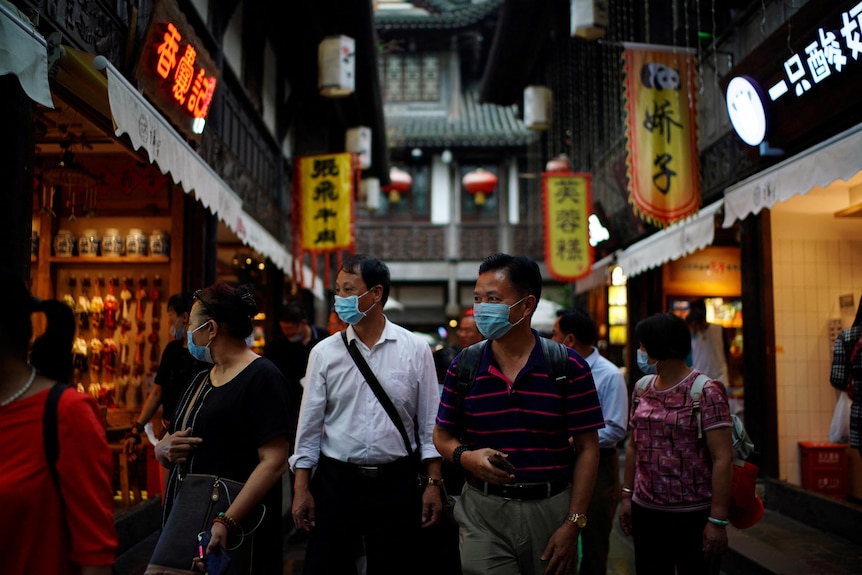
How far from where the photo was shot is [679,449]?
3.96m

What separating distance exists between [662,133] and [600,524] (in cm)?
608

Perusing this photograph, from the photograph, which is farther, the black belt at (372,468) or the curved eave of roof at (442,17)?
the curved eave of roof at (442,17)

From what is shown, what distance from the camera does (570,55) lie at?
17219 mm

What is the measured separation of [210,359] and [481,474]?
1.50 meters

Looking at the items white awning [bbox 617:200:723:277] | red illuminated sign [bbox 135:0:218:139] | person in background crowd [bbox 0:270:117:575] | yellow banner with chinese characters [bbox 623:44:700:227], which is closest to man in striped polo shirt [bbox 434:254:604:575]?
person in background crowd [bbox 0:270:117:575]

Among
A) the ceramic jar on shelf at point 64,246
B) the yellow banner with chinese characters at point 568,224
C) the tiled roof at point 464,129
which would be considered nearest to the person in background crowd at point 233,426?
the ceramic jar on shelf at point 64,246

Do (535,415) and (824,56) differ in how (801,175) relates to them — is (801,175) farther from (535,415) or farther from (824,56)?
(535,415)

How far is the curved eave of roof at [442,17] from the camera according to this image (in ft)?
90.5

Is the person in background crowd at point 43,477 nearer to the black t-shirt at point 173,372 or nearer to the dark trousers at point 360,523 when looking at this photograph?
the dark trousers at point 360,523

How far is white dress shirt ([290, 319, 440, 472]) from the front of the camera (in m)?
3.89

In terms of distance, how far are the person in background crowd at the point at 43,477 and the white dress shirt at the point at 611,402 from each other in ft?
11.9

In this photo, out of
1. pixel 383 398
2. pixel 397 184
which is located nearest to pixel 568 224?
pixel 397 184

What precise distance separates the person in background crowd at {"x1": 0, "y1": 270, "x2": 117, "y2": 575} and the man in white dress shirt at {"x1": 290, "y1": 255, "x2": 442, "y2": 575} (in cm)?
152

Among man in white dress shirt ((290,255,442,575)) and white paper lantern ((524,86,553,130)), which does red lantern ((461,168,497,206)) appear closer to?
white paper lantern ((524,86,553,130))
